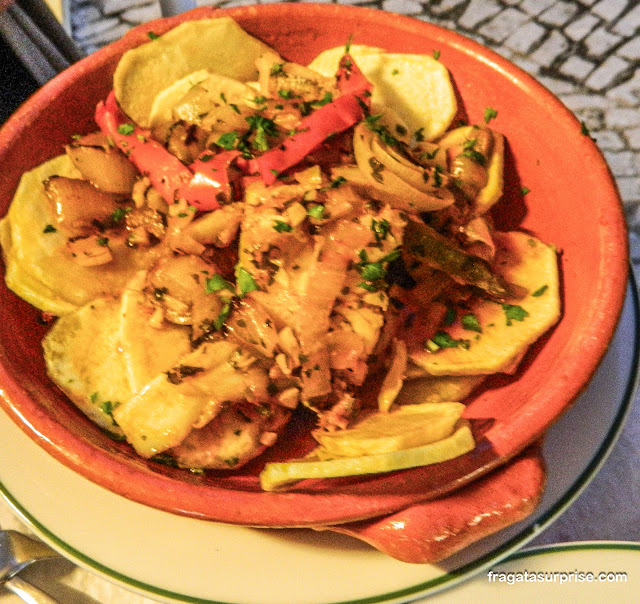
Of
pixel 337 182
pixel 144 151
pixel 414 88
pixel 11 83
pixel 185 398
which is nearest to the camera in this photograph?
pixel 185 398

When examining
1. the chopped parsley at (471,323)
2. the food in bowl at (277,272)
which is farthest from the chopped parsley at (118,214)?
the chopped parsley at (471,323)

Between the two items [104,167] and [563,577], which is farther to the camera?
[104,167]

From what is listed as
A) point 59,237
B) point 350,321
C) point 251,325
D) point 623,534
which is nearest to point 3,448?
point 59,237

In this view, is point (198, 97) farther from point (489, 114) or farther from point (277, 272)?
point (489, 114)

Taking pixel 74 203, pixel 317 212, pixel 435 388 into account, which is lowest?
pixel 435 388

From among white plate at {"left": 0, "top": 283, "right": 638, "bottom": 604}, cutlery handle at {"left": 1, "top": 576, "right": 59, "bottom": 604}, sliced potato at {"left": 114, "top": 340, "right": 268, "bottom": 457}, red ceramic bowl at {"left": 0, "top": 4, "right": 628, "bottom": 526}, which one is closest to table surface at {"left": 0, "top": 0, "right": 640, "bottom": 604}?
red ceramic bowl at {"left": 0, "top": 4, "right": 628, "bottom": 526}

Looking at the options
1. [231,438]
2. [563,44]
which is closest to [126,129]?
[231,438]
